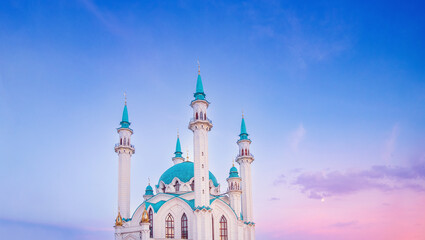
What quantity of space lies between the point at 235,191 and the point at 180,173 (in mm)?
7505

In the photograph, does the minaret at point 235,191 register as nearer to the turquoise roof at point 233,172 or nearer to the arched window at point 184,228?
the turquoise roof at point 233,172

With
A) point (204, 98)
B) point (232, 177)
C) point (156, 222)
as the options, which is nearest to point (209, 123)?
point (204, 98)

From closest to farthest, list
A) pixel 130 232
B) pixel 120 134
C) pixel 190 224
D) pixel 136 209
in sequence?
1. pixel 130 232
2. pixel 190 224
3. pixel 136 209
4. pixel 120 134

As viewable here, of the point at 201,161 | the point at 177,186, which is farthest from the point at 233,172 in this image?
the point at 201,161

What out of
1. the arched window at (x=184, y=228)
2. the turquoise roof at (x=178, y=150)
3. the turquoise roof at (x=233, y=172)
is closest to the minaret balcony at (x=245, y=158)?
the turquoise roof at (x=233, y=172)

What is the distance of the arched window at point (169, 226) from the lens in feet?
146

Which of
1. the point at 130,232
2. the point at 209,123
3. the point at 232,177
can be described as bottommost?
the point at 130,232

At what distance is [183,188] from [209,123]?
947 cm

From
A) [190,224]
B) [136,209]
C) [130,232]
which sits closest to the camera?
[130,232]

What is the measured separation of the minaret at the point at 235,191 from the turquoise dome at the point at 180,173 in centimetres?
289

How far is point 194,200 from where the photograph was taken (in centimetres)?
4478

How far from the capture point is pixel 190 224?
4409 cm

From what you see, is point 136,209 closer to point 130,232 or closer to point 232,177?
point 130,232

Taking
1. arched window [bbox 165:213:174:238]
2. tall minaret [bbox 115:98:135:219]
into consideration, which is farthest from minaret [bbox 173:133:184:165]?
arched window [bbox 165:213:174:238]
